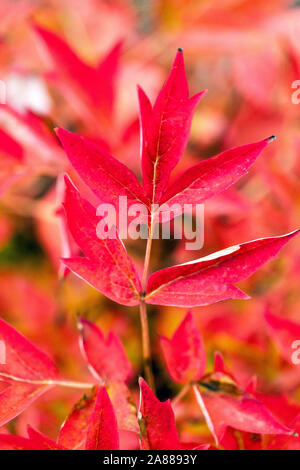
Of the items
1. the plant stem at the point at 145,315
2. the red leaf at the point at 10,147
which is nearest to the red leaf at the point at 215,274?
the plant stem at the point at 145,315

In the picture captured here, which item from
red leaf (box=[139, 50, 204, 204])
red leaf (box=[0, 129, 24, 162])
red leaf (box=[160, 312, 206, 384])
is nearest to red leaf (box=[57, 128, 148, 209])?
red leaf (box=[139, 50, 204, 204])

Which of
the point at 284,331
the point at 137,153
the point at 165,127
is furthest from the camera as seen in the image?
the point at 137,153

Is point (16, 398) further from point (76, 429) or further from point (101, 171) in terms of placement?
point (101, 171)

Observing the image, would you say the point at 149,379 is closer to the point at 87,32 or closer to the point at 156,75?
the point at 156,75

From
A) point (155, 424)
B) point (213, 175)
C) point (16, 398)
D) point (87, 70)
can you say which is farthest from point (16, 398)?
point (87, 70)

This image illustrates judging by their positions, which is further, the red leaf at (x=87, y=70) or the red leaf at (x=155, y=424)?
the red leaf at (x=87, y=70)

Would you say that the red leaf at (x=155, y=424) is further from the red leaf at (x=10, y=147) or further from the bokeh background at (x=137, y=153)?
the red leaf at (x=10, y=147)
